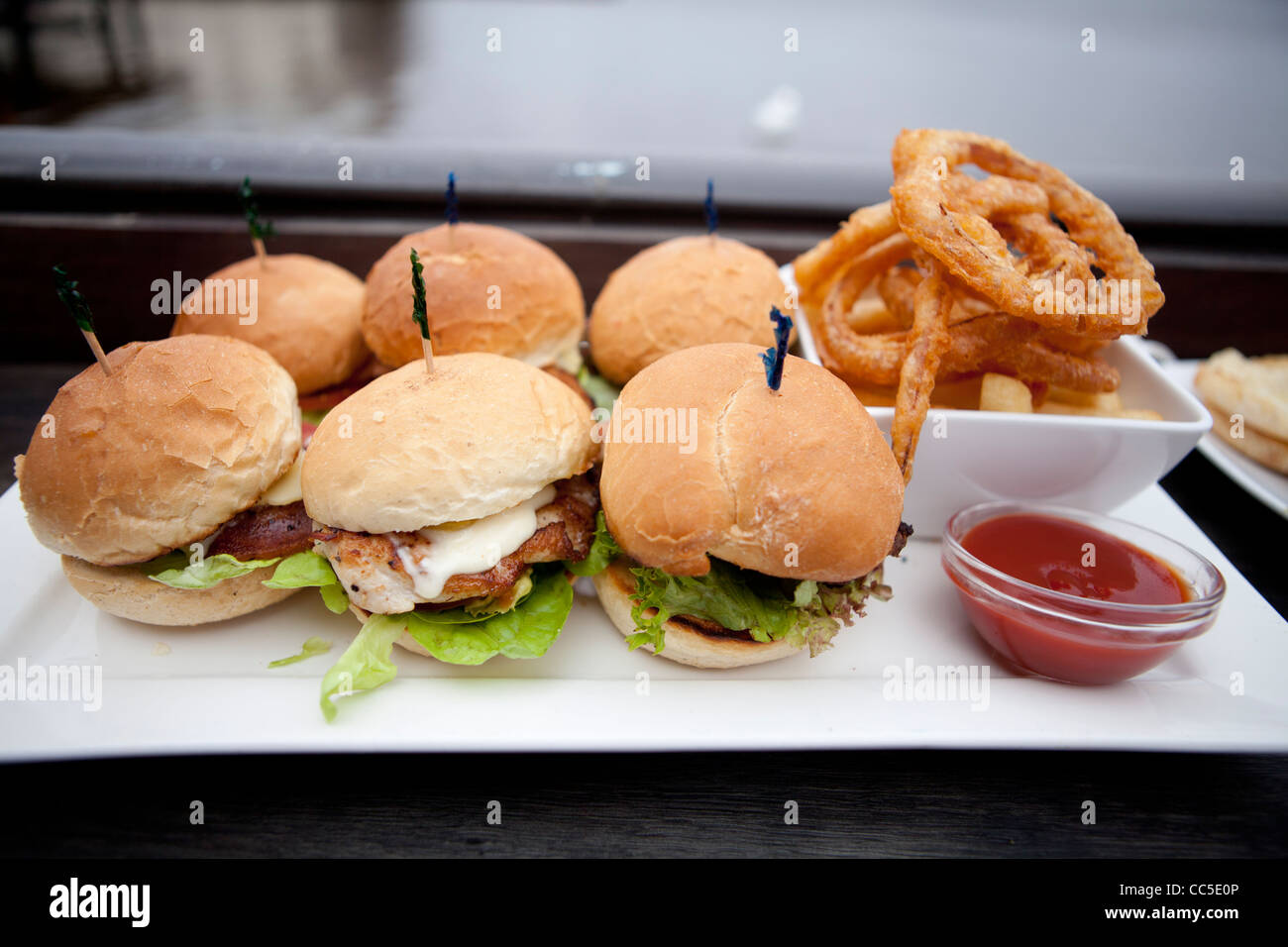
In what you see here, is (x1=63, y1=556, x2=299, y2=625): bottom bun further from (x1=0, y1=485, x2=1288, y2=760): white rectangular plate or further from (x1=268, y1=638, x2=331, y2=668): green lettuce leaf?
(x1=268, y1=638, x2=331, y2=668): green lettuce leaf

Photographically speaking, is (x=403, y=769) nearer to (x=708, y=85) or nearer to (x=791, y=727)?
(x=791, y=727)

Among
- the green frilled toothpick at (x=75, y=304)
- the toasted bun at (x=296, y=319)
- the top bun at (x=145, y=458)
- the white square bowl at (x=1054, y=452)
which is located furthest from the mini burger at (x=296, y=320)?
the white square bowl at (x=1054, y=452)

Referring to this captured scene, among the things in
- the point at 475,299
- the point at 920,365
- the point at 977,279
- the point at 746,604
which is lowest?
the point at 746,604

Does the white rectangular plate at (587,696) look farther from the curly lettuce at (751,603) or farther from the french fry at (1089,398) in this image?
the french fry at (1089,398)

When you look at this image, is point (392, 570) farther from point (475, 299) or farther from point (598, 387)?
point (598, 387)

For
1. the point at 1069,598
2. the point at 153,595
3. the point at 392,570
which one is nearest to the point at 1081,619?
the point at 1069,598
